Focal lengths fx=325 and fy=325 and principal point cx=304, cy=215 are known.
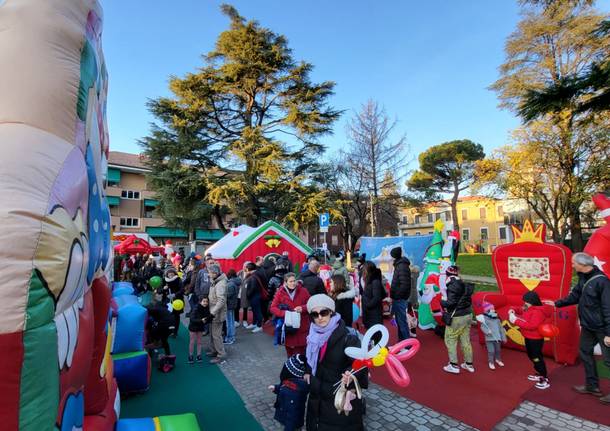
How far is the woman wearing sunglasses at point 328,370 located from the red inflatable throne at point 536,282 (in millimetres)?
4207

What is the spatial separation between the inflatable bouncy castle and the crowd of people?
1767mm

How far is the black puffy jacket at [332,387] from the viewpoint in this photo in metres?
2.68

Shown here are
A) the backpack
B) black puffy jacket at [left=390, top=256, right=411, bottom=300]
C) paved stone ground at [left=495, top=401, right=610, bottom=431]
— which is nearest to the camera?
paved stone ground at [left=495, top=401, right=610, bottom=431]

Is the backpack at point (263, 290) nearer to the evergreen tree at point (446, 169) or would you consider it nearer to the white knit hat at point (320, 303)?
the white knit hat at point (320, 303)

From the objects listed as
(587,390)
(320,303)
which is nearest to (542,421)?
(587,390)

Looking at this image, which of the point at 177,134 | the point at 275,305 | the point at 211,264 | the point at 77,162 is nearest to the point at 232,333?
the point at 211,264

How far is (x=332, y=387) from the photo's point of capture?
2709 mm

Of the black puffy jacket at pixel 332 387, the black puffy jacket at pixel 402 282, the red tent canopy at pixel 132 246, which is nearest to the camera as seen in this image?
the black puffy jacket at pixel 332 387

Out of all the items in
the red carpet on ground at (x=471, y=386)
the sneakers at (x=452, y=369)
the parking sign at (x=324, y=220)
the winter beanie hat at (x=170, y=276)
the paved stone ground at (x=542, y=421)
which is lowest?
the red carpet on ground at (x=471, y=386)

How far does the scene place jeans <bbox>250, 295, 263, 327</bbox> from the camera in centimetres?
783

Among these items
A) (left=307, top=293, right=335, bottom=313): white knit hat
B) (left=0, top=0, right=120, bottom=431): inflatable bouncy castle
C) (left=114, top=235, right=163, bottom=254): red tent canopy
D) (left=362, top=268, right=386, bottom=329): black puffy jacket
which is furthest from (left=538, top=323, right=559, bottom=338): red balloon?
(left=114, top=235, right=163, bottom=254): red tent canopy

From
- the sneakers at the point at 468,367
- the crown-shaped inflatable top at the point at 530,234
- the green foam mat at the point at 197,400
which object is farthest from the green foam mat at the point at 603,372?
the green foam mat at the point at 197,400

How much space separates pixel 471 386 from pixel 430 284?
282 cm

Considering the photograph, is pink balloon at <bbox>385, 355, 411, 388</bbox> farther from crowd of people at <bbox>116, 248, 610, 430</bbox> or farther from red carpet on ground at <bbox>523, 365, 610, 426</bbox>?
red carpet on ground at <bbox>523, 365, 610, 426</bbox>
